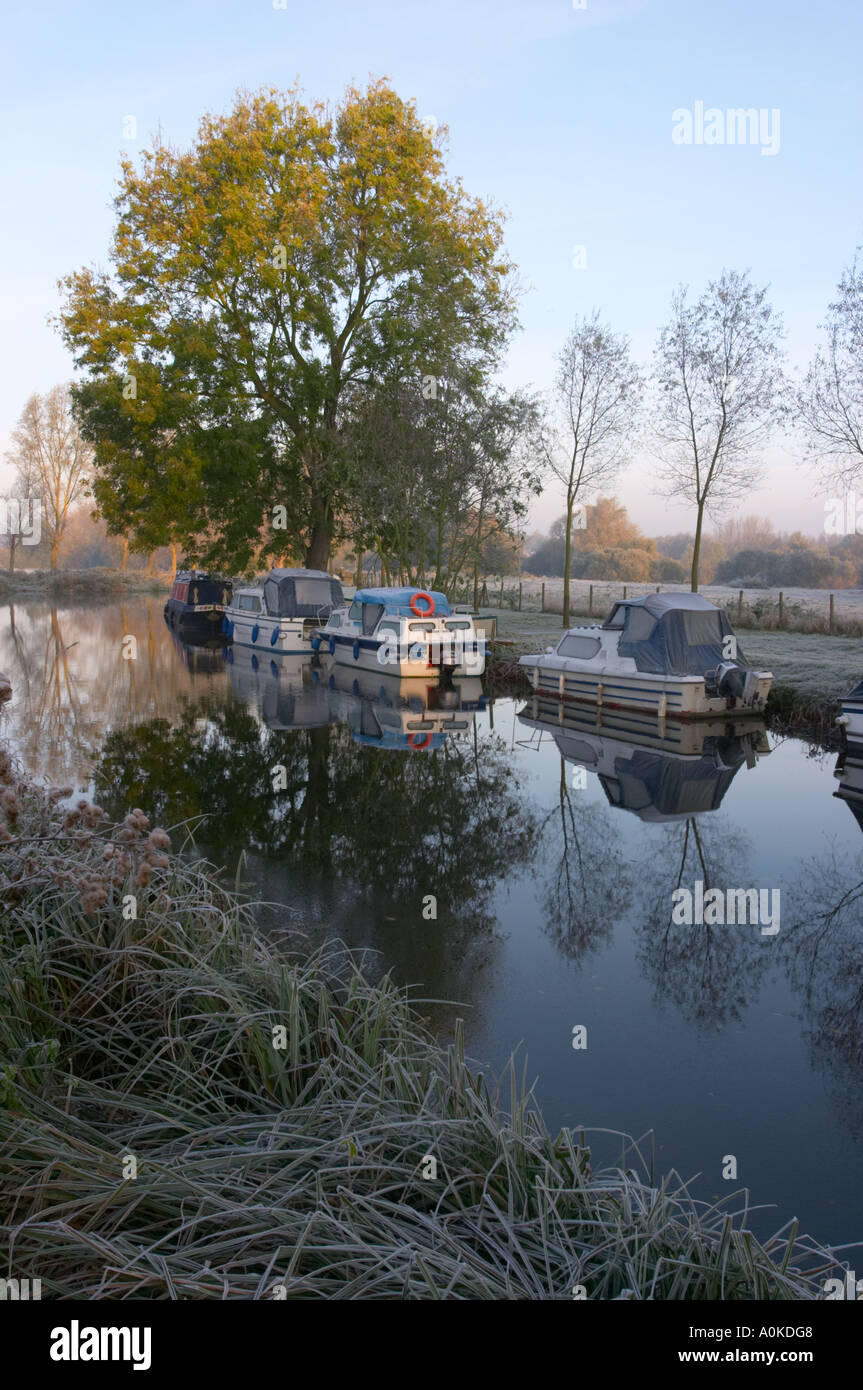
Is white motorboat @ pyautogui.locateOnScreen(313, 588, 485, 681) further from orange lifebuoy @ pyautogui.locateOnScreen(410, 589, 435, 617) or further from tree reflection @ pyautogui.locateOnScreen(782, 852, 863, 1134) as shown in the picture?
tree reflection @ pyautogui.locateOnScreen(782, 852, 863, 1134)

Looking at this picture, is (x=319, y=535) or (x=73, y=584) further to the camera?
(x=73, y=584)

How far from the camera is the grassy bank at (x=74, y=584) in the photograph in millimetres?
63188

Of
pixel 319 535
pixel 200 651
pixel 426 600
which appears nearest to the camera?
pixel 426 600

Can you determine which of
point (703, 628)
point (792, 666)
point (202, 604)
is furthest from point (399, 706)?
point (202, 604)

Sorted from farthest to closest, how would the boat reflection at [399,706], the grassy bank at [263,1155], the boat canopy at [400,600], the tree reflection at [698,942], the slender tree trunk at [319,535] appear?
the slender tree trunk at [319,535] < the boat canopy at [400,600] < the boat reflection at [399,706] < the tree reflection at [698,942] < the grassy bank at [263,1155]

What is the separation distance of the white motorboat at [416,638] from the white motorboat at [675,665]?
15.6ft

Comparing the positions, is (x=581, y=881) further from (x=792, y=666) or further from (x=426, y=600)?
(x=426, y=600)

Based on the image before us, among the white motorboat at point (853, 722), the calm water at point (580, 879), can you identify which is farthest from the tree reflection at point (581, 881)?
the white motorboat at point (853, 722)

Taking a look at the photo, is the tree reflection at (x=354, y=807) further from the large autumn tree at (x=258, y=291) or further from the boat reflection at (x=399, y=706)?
the large autumn tree at (x=258, y=291)

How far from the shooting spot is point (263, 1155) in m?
3.50

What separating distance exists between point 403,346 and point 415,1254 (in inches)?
1236

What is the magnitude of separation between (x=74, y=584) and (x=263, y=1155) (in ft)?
222

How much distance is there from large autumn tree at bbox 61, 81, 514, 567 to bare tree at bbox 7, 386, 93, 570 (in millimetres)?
35044
